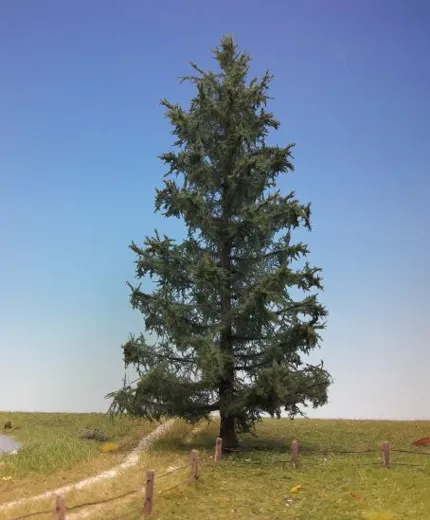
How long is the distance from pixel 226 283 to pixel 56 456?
1044cm

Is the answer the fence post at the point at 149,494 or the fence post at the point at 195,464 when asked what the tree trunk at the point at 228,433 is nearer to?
the fence post at the point at 195,464

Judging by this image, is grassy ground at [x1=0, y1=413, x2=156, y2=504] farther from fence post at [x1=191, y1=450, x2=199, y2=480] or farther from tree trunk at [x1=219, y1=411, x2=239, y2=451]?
fence post at [x1=191, y1=450, x2=199, y2=480]

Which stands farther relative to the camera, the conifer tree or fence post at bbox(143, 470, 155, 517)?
the conifer tree

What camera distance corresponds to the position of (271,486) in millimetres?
18984

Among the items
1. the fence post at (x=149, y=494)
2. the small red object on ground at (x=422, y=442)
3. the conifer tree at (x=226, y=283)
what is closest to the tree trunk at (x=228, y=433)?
the conifer tree at (x=226, y=283)

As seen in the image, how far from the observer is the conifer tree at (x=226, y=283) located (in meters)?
22.0

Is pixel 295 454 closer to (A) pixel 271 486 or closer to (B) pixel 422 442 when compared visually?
(A) pixel 271 486

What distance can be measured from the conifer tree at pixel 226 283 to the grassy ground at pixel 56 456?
314 cm

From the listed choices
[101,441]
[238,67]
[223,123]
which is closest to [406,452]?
[101,441]

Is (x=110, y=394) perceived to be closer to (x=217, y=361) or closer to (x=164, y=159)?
(x=217, y=361)

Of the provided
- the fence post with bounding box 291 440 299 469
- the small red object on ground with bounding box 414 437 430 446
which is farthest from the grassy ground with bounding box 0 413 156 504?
the small red object on ground with bounding box 414 437 430 446

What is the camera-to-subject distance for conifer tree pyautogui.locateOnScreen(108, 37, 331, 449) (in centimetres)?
2205

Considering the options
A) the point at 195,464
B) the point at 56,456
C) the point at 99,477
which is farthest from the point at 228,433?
the point at 56,456

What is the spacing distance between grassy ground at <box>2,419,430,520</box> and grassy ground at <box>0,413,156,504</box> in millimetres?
2414
